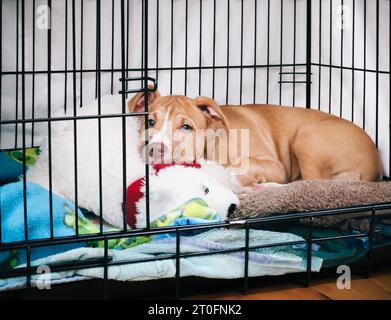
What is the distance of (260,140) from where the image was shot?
297cm

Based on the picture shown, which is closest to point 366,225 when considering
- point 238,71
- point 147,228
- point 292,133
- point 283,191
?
point 283,191

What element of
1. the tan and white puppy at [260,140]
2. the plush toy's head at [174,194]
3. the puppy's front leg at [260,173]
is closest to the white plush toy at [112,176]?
the plush toy's head at [174,194]

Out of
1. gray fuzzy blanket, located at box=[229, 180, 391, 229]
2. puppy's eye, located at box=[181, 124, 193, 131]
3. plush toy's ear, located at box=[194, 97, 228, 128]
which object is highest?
plush toy's ear, located at box=[194, 97, 228, 128]

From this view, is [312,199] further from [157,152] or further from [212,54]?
[212,54]

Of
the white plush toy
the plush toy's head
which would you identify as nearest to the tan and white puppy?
the white plush toy

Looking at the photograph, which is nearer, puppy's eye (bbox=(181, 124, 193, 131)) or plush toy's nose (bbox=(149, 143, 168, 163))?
plush toy's nose (bbox=(149, 143, 168, 163))

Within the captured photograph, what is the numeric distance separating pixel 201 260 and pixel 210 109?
98 centimetres

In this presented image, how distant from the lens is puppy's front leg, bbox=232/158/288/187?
9.12ft

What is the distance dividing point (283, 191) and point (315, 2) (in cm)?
146

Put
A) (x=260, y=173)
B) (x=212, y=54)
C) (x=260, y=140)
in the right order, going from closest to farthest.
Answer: (x=260, y=173), (x=260, y=140), (x=212, y=54)

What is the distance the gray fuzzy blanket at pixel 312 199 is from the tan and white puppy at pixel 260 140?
0.49m

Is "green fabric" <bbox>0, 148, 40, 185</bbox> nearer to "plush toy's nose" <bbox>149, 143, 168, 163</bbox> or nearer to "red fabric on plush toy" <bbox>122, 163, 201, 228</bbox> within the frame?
"plush toy's nose" <bbox>149, 143, 168, 163</bbox>

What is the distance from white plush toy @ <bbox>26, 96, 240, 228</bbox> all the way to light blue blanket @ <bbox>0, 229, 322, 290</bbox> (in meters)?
0.19

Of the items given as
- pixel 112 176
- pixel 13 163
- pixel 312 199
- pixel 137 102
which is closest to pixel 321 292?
pixel 312 199
